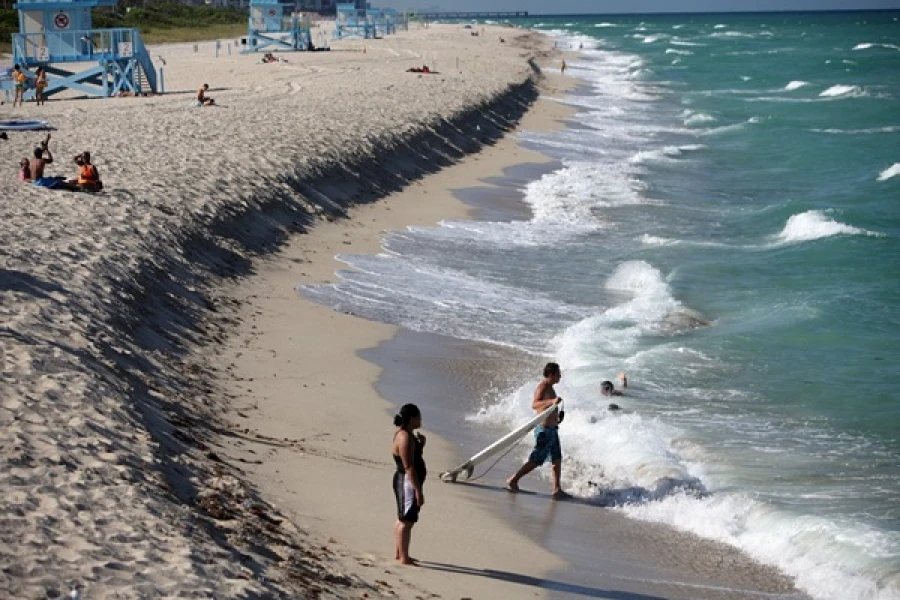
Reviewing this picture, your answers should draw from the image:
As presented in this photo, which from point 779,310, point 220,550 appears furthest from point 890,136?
point 220,550

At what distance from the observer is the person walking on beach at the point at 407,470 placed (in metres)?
8.03

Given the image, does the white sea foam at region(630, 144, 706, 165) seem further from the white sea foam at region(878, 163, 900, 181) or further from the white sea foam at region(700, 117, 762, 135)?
the white sea foam at region(878, 163, 900, 181)

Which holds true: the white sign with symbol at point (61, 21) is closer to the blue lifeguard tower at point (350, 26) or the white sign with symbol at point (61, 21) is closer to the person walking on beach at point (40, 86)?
the person walking on beach at point (40, 86)

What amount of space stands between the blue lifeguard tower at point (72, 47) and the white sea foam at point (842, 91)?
1386 inches

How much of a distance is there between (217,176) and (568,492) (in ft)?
35.5

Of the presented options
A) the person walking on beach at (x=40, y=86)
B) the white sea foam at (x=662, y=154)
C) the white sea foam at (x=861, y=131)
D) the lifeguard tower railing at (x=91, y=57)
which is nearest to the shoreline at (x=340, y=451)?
the person walking on beach at (x=40, y=86)

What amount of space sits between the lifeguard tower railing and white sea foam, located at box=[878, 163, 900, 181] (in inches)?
788

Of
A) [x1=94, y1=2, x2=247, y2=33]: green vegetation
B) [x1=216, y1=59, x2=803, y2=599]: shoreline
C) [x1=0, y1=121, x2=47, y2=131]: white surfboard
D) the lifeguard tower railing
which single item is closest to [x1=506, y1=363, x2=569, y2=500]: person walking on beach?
[x1=216, y1=59, x2=803, y2=599]: shoreline

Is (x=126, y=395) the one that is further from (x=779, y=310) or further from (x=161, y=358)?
(x=779, y=310)

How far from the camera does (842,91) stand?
57.9 metres

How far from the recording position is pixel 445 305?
16.2 m

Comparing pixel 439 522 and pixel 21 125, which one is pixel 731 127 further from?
pixel 439 522

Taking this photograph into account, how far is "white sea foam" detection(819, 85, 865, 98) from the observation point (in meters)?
A: 56.7

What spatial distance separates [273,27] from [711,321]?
4546 centimetres
